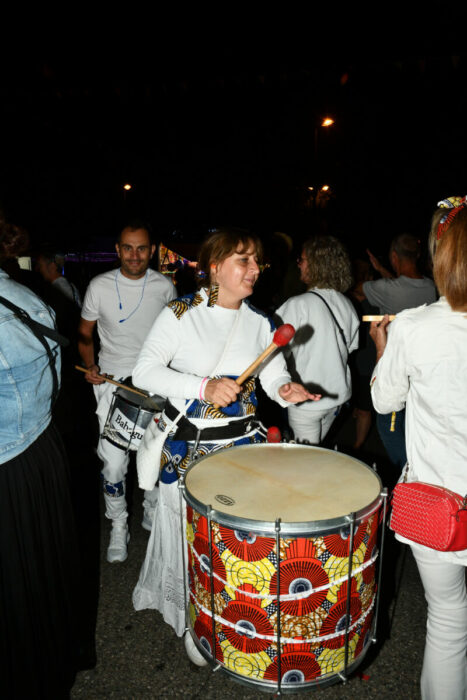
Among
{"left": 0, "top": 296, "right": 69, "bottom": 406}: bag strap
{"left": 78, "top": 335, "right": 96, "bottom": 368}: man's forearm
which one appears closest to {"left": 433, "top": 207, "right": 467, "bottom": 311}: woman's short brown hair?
{"left": 0, "top": 296, "right": 69, "bottom": 406}: bag strap

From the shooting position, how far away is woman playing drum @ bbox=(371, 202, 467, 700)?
1628mm

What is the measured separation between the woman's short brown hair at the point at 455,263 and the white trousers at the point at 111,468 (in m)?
2.29

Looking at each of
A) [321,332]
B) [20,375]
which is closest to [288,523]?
[20,375]

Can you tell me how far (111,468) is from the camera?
3182 mm

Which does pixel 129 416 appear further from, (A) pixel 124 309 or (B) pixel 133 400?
(A) pixel 124 309

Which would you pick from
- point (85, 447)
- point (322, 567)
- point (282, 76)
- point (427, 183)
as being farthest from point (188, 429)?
point (427, 183)

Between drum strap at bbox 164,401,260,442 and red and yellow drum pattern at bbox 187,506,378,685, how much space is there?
0.53 metres

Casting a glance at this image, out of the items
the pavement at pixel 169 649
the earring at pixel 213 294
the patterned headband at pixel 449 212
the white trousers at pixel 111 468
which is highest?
the patterned headband at pixel 449 212

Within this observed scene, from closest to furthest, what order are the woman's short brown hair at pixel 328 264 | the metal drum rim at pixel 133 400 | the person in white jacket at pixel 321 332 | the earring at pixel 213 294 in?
the earring at pixel 213 294 < the metal drum rim at pixel 133 400 < the person in white jacket at pixel 321 332 < the woman's short brown hair at pixel 328 264

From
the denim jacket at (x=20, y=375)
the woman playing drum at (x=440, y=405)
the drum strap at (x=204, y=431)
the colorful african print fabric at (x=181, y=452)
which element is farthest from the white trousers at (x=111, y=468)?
the woman playing drum at (x=440, y=405)

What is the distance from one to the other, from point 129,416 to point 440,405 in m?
1.88

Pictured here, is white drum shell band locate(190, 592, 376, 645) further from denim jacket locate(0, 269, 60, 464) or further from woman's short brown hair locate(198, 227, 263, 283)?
woman's short brown hair locate(198, 227, 263, 283)

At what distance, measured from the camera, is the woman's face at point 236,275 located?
233 cm

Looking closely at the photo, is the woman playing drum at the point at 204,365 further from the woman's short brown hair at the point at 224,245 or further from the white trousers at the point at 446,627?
the white trousers at the point at 446,627
